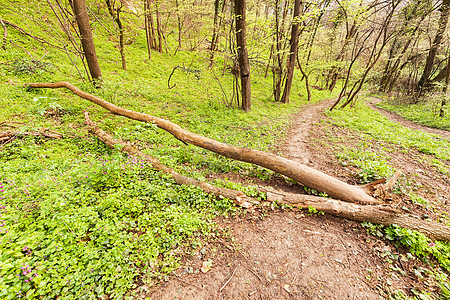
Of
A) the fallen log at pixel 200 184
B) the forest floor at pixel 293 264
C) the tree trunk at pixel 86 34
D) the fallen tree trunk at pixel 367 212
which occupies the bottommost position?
the forest floor at pixel 293 264

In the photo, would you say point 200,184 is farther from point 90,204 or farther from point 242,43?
point 242,43

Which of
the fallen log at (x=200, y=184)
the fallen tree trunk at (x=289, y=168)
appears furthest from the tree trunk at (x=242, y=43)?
the fallen log at (x=200, y=184)

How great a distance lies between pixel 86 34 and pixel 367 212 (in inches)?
480

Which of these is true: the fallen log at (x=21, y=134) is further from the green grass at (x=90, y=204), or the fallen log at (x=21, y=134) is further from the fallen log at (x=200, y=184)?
the fallen log at (x=200, y=184)

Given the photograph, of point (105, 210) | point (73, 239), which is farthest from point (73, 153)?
point (73, 239)

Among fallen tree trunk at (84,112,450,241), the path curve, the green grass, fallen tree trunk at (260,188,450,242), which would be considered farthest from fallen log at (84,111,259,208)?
the path curve

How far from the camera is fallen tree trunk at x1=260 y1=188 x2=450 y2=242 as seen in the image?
3029 mm

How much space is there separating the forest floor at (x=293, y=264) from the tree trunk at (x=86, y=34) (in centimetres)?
853

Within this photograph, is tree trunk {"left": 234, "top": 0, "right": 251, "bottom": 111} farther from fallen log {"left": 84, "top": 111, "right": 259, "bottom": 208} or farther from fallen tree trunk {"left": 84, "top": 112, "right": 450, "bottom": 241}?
fallen tree trunk {"left": 84, "top": 112, "right": 450, "bottom": 241}

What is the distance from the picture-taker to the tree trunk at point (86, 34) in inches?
282

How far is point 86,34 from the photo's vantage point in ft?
25.1

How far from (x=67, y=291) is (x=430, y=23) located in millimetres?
20327

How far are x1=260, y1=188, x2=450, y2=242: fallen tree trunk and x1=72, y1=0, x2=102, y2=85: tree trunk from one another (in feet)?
29.3

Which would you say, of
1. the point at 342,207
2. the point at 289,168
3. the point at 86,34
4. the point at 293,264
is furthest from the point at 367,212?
the point at 86,34
